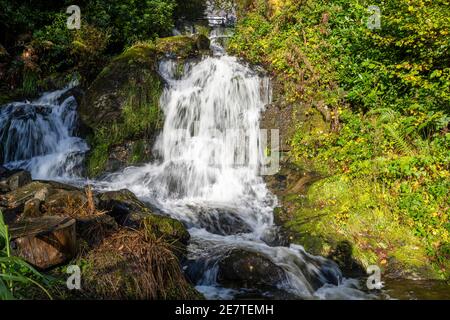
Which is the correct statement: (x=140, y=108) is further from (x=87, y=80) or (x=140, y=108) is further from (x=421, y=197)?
(x=421, y=197)

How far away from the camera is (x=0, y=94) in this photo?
11.5 metres

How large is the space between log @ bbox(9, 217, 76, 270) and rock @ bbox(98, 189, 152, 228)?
1.81 m

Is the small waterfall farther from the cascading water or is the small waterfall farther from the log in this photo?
the log

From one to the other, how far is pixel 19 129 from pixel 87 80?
2.90m

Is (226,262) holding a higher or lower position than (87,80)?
lower

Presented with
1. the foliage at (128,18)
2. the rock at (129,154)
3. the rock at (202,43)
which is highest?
the foliage at (128,18)

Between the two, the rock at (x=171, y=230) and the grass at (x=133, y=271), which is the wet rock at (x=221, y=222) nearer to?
the rock at (x=171, y=230)

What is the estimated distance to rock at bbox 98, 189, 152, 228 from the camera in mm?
6434

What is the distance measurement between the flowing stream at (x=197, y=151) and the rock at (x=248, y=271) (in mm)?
766

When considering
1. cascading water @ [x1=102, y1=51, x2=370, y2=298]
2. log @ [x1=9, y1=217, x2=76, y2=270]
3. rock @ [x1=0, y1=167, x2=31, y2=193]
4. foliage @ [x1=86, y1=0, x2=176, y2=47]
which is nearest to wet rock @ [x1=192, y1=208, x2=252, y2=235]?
cascading water @ [x1=102, y1=51, x2=370, y2=298]

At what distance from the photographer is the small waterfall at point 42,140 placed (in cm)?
980

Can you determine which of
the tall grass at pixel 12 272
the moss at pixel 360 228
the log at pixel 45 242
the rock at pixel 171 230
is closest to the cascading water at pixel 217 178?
the rock at pixel 171 230

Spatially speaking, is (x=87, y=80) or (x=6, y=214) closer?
(x=6, y=214)

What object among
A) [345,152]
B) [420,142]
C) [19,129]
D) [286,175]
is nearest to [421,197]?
[420,142]
